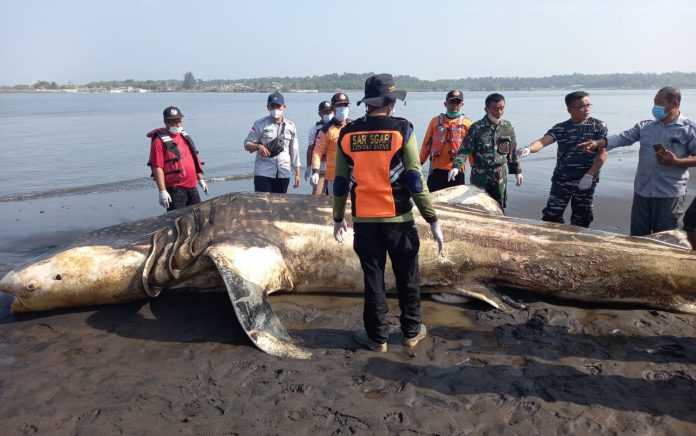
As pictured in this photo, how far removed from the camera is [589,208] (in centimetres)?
776

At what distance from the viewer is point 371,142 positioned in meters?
4.69

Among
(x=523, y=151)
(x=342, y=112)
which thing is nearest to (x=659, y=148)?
(x=523, y=151)

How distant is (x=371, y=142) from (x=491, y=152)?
3.67 metres

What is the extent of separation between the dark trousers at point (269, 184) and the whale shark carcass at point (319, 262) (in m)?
2.42

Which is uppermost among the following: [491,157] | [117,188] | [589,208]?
[491,157]

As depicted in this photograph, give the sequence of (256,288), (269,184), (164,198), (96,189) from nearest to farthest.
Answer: (256,288), (164,198), (269,184), (96,189)

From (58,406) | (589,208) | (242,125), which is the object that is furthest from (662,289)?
(242,125)

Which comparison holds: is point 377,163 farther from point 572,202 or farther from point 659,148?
point 572,202

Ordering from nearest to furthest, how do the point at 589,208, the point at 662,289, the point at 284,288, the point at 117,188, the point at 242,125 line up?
the point at 662,289
the point at 284,288
the point at 589,208
the point at 117,188
the point at 242,125

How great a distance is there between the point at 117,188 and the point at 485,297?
13709 millimetres

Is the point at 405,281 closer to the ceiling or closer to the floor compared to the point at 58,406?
closer to the ceiling

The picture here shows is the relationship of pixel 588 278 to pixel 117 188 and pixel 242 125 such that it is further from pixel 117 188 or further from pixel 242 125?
pixel 242 125

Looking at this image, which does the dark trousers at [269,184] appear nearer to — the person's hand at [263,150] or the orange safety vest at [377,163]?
the person's hand at [263,150]

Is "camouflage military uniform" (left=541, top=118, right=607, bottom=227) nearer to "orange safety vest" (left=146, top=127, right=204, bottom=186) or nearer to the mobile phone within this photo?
the mobile phone
